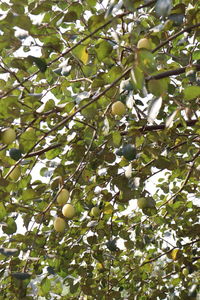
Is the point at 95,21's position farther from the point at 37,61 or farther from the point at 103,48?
the point at 37,61

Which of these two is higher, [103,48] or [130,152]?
[103,48]

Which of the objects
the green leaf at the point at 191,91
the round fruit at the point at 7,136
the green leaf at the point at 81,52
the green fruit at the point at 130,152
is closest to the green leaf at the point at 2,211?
the round fruit at the point at 7,136

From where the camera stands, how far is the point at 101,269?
2.50m

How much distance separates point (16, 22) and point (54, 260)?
138 cm

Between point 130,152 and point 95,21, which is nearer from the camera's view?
point 95,21

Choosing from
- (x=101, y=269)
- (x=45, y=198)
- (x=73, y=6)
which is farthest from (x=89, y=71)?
(x=101, y=269)

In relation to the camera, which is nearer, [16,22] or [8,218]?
[16,22]

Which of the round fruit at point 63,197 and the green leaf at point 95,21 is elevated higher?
the green leaf at point 95,21

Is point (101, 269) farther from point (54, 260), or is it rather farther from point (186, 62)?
point (186, 62)

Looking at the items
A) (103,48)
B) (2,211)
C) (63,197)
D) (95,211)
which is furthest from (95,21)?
(95,211)

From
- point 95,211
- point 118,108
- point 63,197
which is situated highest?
point 118,108

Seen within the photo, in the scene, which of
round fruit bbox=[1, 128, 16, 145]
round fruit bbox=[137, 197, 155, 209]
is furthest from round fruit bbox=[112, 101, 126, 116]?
round fruit bbox=[137, 197, 155, 209]

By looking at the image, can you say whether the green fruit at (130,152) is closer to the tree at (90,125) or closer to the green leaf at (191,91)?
the tree at (90,125)

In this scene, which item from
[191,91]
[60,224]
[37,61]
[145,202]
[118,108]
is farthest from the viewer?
[145,202]
